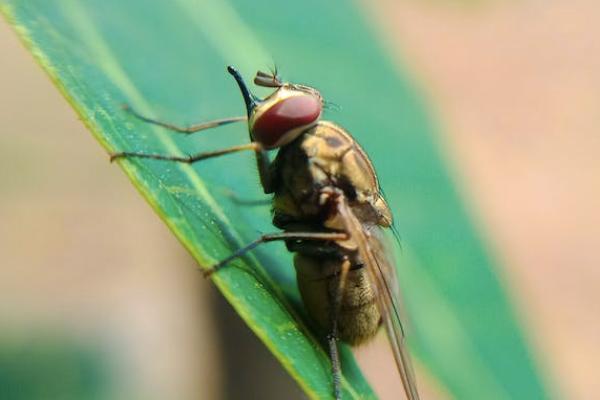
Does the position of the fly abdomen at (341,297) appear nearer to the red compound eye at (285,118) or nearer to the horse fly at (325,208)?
the horse fly at (325,208)

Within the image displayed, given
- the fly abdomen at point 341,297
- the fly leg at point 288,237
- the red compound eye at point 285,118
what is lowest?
the fly abdomen at point 341,297

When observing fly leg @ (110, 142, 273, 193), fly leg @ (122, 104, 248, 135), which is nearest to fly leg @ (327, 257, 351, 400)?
fly leg @ (110, 142, 273, 193)

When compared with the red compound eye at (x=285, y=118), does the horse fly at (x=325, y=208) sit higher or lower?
lower

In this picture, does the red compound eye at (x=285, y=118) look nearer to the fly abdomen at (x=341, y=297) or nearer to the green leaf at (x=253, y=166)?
the green leaf at (x=253, y=166)

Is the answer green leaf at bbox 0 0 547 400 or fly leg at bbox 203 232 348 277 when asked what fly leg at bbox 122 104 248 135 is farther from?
fly leg at bbox 203 232 348 277

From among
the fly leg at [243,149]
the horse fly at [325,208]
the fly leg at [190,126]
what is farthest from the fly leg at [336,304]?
the fly leg at [190,126]

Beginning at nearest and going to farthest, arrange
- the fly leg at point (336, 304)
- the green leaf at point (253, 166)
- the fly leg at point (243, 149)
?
1. the green leaf at point (253, 166)
2. the fly leg at point (243, 149)
3. the fly leg at point (336, 304)

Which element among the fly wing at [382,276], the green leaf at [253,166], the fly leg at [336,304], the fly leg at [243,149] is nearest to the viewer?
the green leaf at [253,166]

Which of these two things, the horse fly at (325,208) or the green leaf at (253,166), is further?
the horse fly at (325,208)
